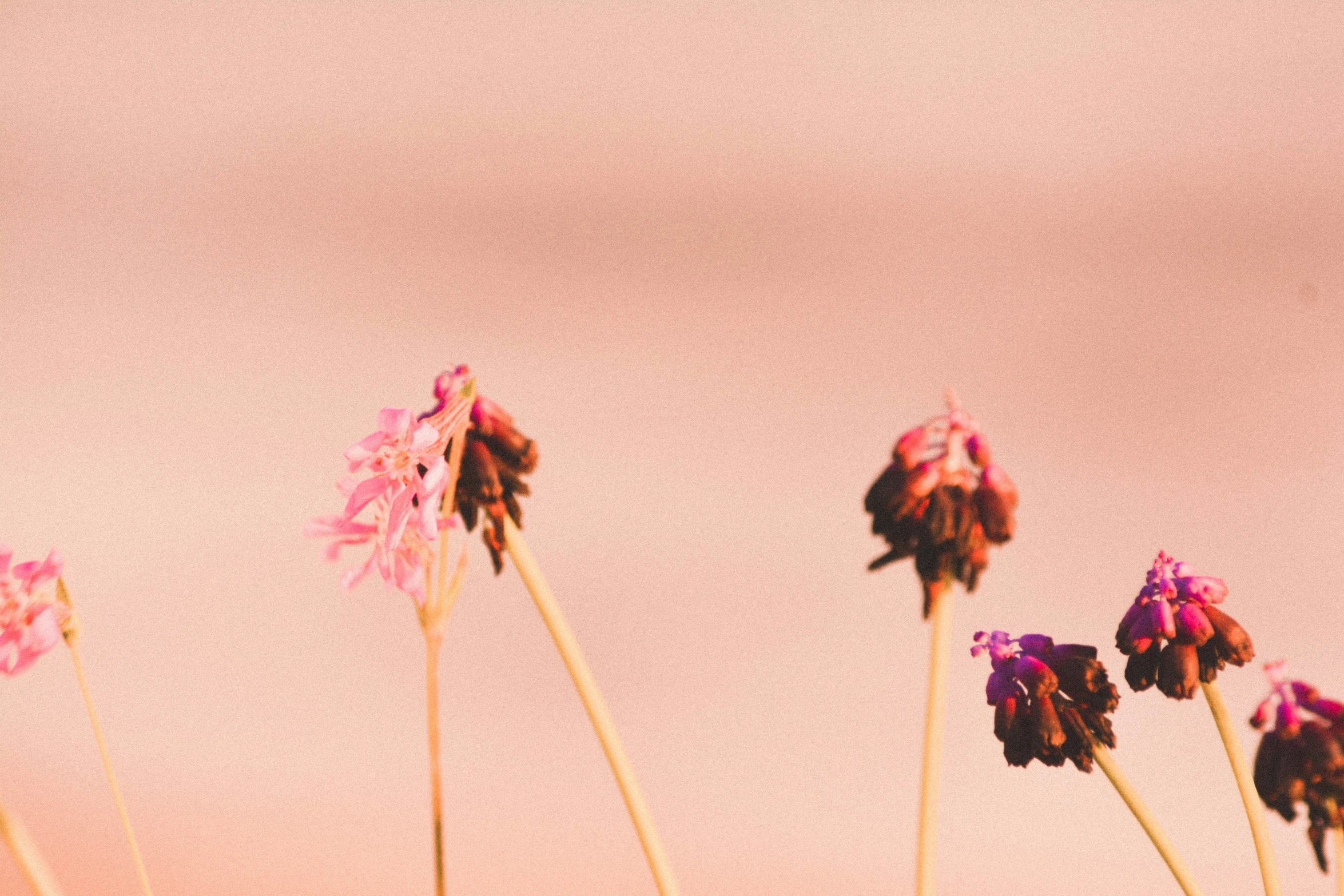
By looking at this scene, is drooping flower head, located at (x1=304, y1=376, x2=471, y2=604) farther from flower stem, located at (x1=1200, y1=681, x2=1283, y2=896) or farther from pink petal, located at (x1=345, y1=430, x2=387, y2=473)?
flower stem, located at (x1=1200, y1=681, x2=1283, y2=896)

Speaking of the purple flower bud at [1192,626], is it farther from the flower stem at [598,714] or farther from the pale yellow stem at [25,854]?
the pale yellow stem at [25,854]

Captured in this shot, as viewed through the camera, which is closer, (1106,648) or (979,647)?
(979,647)

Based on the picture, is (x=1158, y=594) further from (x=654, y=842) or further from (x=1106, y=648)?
(x=1106, y=648)

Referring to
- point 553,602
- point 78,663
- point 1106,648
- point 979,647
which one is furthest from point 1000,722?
point 1106,648

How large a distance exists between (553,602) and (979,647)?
0.43ft

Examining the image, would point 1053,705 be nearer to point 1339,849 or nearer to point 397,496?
point 1339,849

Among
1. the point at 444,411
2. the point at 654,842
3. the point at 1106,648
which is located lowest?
the point at 654,842

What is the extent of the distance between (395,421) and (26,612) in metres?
0.12

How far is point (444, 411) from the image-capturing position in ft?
0.98

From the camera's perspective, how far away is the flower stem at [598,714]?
26cm

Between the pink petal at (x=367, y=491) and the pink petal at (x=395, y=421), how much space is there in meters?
0.02

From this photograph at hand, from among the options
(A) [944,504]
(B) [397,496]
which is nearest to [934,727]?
(A) [944,504]

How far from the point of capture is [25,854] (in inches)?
8.5

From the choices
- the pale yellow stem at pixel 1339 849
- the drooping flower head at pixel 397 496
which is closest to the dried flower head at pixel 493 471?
the drooping flower head at pixel 397 496
